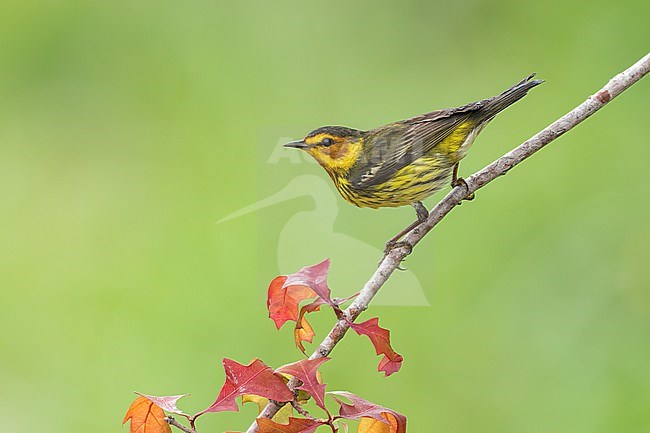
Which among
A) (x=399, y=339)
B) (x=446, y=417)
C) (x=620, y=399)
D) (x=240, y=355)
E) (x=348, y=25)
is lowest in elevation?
(x=620, y=399)

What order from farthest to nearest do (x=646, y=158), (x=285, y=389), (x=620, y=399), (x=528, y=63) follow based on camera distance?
(x=528, y=63) < (x=646, y=158) < (x=620, y=399) < (x=285, y=389)

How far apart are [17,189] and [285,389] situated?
5.89 feet

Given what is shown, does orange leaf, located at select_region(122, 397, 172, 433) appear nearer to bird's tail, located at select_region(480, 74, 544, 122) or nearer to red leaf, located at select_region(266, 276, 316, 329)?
red leaf, located at select_region(266, 276, 316, 329)

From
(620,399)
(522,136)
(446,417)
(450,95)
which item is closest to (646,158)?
(522,136)

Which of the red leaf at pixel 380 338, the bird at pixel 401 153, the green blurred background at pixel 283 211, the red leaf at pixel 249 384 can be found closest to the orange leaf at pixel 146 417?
the red leaf at pixel 249 384

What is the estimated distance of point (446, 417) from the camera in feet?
5.44

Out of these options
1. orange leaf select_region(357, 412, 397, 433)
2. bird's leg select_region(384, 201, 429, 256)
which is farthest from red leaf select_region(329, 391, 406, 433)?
bird's leg select_region(384, 201, 429, 256)

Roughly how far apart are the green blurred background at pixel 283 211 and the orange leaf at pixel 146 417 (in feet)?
2.48

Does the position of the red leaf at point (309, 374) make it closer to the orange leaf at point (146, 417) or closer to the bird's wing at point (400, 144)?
the orange leaf at point (146, 417)

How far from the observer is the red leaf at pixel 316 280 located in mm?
618

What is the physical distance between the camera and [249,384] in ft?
1.92

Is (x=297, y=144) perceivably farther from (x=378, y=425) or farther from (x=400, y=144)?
(x=378, y=425)

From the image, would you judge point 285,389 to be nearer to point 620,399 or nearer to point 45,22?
point 620,399

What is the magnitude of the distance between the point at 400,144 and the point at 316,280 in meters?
0.51
